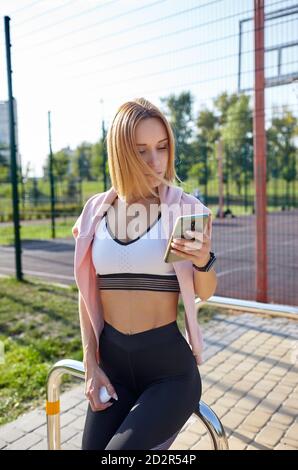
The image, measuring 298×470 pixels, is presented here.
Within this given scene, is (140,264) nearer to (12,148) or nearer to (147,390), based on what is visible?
(147,390)

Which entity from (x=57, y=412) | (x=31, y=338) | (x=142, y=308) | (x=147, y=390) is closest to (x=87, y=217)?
(x=142, y=308)

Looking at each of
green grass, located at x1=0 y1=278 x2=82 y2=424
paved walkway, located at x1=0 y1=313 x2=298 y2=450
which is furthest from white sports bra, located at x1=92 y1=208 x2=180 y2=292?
green grass, located at x1=0 y1=278 x2=82 y2=424

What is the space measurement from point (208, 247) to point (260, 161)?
3.88 m

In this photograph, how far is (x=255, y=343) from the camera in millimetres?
4258

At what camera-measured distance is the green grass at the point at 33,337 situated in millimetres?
3275

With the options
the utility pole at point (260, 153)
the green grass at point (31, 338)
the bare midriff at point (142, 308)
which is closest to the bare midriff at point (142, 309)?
the bare midriff at point (142, 308)

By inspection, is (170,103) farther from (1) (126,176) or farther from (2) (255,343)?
(1) (126,176)

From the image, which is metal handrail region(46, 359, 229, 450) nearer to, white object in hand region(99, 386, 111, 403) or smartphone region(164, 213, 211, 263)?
white object in hand region(99, 386, 111, 403)

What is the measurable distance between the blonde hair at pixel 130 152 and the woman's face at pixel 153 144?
2 cm

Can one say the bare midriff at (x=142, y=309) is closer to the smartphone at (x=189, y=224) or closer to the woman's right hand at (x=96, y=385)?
the woman's right hand at (x=96, y=385)

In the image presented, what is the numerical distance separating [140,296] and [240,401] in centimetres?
198

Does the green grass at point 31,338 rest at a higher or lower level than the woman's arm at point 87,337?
lower
